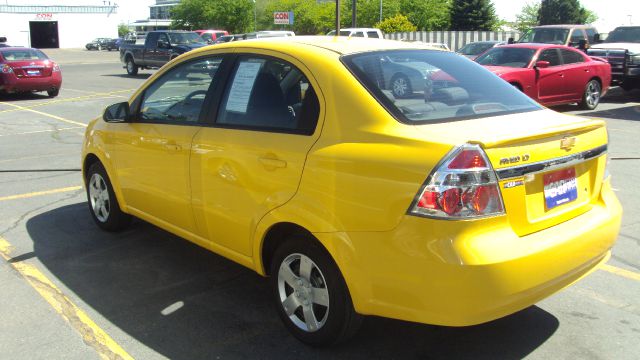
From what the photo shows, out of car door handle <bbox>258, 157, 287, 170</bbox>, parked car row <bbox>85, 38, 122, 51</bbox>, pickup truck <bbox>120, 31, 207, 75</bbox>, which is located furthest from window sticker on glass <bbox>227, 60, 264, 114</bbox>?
parked car row <bbox>85, 38, 122, 51</bbox>

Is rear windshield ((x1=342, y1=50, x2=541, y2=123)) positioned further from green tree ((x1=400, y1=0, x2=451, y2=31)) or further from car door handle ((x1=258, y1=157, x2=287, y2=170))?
green tree ((x1=400, y1=0, x2=451, y2=31))

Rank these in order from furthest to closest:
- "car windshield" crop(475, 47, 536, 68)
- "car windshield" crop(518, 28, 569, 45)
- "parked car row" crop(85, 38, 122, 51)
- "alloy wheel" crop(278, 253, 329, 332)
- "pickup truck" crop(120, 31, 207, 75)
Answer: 1. "parked car row" crop(85, 38, 122, 51)
2. "pickup truck" crop(120, 31, 207, 75)
3. "car windshield" crop(518, 28, 569, 45)
4. "car windshield" crop(475, 47, 536, 68)
5. "alloy wheel" crop(278, 253, 329, 332)

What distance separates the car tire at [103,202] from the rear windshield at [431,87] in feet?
9.37

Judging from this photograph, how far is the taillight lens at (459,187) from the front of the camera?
2.85 meters

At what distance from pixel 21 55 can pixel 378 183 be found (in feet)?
61.2

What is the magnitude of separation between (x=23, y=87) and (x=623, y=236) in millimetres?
17566

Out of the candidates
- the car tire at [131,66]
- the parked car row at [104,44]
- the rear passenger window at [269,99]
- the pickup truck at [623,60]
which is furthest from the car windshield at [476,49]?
the parked car row at [104,44]

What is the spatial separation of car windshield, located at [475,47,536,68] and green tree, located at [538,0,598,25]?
5223 cm

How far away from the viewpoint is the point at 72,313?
3.99 meters

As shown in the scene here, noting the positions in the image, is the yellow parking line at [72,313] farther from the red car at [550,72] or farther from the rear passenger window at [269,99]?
the red car at [550,72]

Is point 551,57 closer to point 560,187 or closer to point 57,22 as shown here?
point 560,187

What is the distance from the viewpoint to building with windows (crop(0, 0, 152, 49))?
7619cm

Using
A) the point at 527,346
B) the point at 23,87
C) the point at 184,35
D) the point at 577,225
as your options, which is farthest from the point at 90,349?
the point at 184,35

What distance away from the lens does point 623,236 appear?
213 inches
